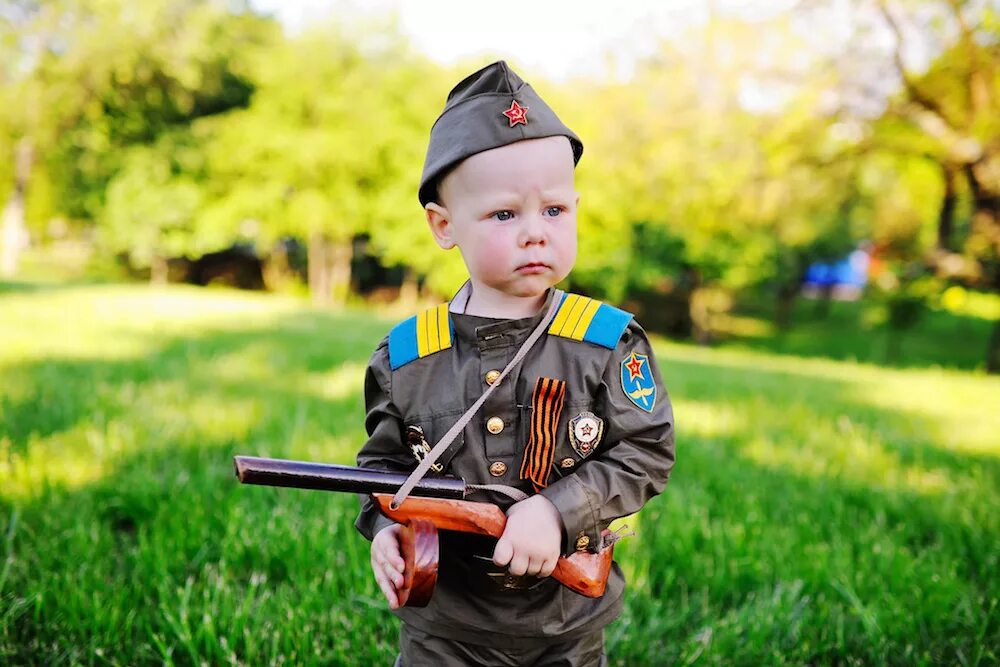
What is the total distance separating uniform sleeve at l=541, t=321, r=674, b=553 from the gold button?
192 millimetres

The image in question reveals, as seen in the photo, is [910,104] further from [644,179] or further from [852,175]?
[644,179]

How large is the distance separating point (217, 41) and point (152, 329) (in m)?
24.1

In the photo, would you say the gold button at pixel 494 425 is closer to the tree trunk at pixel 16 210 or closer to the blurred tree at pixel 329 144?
the blurred tree at pixel 329 144

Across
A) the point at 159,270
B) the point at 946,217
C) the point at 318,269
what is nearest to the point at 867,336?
the point at 946,217

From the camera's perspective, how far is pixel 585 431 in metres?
1.80

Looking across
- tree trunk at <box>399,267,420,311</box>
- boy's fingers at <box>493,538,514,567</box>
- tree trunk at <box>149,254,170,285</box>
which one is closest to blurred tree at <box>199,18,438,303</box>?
tree trunk at <box>399,267,420,311</box>

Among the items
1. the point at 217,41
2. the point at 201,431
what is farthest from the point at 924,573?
the point at 217,41

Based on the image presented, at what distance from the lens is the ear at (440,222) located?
6.05 ft

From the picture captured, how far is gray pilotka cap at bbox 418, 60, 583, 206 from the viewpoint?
1.70 m

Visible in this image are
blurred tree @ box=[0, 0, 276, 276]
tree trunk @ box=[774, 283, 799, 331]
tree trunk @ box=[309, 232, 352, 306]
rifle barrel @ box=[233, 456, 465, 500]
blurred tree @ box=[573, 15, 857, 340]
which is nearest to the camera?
rifle barrel @ box=[233, 456, 465, 500]

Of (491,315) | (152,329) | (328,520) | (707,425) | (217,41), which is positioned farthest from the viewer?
(217,41)

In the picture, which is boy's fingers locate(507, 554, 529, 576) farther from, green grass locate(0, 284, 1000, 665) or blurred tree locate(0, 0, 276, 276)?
blurred tree locate(0, 0, 276, 276)

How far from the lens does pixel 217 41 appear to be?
96.7ft

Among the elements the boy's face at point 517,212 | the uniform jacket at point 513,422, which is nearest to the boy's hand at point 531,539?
the uniform jacket at point 513,422
